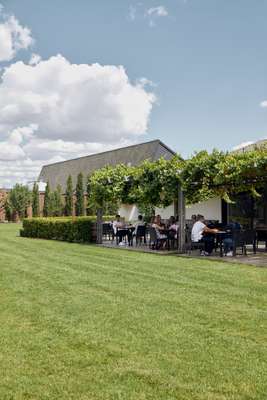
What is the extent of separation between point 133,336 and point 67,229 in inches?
568

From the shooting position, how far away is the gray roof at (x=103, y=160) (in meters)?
48.0

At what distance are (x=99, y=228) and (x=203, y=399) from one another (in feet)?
48.4

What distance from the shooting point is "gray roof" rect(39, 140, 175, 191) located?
48.0 meters

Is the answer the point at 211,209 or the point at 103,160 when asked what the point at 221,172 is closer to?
the point at 211,209

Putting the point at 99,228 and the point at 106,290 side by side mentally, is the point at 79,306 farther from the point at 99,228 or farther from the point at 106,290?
the point at 99,228

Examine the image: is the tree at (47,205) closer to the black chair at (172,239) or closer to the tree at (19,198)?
the tree at (19,198)

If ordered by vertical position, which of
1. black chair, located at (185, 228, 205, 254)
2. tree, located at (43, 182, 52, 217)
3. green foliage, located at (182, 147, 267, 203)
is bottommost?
black chair, located at (185, 228, 205, 254)

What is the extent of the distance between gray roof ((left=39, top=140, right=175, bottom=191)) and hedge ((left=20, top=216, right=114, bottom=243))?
15379 millimetres

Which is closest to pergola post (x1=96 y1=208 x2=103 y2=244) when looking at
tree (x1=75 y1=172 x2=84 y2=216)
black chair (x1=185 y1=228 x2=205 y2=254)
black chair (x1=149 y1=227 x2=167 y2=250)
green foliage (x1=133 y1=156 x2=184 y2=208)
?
green foliage (x1=133 y1=156 x2=184 y2=208)

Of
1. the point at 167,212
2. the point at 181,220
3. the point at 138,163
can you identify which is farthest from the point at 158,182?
the point at 138,163

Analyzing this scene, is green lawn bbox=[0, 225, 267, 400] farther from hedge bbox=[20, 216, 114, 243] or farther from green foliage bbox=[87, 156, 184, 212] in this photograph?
hedge bbox=[20, 216, 114, 243]

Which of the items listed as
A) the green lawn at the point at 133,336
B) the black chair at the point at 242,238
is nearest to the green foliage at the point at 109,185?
the black chair at the point at 242,238

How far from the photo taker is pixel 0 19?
9.49 m

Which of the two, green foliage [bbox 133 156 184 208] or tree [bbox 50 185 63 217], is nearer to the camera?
green foliage [bbox 133 156 184 208]
